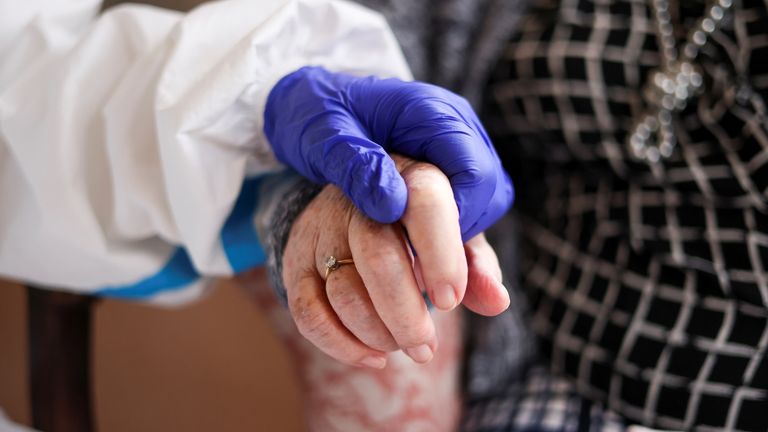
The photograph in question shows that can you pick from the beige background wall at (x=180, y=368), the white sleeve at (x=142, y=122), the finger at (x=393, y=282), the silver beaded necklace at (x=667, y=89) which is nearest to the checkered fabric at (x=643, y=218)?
the silver beaded necklace at (x=667, y=89)

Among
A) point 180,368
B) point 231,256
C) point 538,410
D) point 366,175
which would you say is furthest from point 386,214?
point 180,368

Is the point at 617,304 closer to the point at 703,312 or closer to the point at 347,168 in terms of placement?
the point at 703,312

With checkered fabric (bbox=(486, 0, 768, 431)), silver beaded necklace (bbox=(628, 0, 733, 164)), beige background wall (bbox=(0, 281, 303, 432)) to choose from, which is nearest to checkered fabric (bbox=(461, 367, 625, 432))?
checkered fabric (bbox=(486, 0, 768, 431))

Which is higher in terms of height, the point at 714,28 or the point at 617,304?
the point at 714,28

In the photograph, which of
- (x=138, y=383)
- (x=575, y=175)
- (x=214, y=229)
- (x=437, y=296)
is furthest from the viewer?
(x=138, y=383)

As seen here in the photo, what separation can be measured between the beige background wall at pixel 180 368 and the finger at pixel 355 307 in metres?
0.62

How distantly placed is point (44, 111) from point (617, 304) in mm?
498

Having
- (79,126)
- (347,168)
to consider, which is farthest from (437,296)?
(79,126)

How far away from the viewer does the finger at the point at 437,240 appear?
0.33 metres

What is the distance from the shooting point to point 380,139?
1.35ft

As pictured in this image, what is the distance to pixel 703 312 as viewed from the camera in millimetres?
542

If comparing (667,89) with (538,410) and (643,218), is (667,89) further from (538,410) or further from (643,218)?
(538,410)

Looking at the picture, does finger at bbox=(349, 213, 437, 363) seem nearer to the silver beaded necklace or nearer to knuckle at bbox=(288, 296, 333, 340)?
knuckle at bbox=(288, 296, 333, 340)

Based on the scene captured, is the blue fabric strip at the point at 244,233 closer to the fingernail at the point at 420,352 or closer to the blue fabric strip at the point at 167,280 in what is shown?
the blue fabric strip at the point at 167,280
